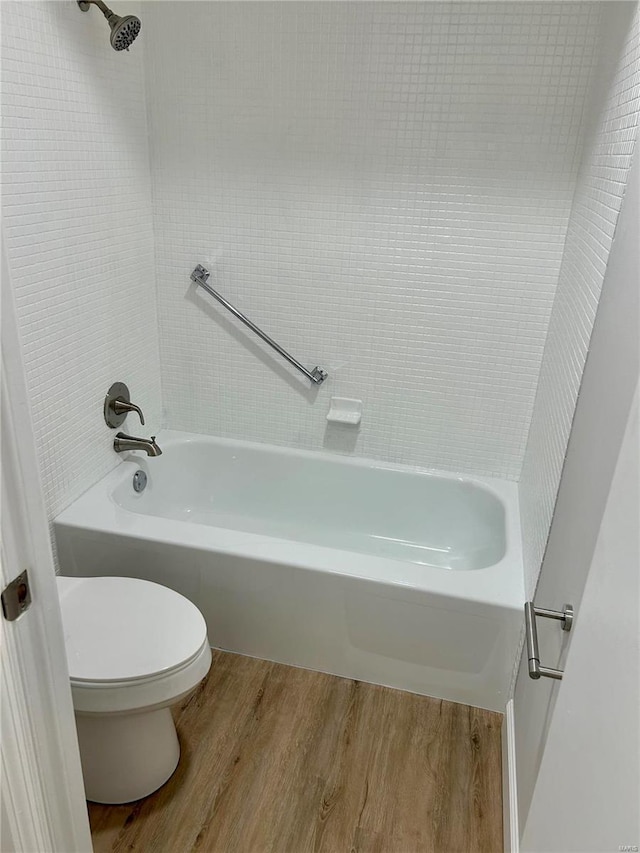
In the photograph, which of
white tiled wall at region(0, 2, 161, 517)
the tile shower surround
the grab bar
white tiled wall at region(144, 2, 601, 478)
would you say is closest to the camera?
white tiled wall at region(0, 2, 161, 517)

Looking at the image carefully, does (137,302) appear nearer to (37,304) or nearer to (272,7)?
(37,304)

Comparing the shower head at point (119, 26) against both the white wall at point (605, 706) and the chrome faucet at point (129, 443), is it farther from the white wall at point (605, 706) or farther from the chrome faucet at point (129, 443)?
the white wall at point (605, 706)

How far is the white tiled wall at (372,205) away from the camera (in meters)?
2.07

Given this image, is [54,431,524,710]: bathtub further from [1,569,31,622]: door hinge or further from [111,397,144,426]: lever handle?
[1,569,31,622]: door hinge

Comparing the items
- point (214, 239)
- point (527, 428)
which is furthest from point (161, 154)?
point (527, 428)

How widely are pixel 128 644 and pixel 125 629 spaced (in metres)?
0.06

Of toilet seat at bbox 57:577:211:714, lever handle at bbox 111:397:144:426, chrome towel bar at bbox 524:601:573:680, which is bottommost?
toilet seat at bbox 57:577:211:714

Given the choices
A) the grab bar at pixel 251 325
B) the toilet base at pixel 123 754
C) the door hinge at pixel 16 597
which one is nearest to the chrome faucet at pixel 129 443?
the grab bar at pixel 251 325

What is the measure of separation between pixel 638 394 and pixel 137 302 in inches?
80.0

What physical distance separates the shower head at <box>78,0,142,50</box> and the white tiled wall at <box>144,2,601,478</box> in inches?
18.0

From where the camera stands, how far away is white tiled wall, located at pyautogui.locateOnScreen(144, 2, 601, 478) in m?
2.07

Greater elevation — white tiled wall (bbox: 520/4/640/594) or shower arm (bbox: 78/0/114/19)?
shower arm (bbox: 78/0/114/19)

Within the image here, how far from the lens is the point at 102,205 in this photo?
2.14 meters

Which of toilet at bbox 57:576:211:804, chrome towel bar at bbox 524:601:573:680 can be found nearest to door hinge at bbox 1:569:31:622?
toilet at bbox 57:576:211:804
